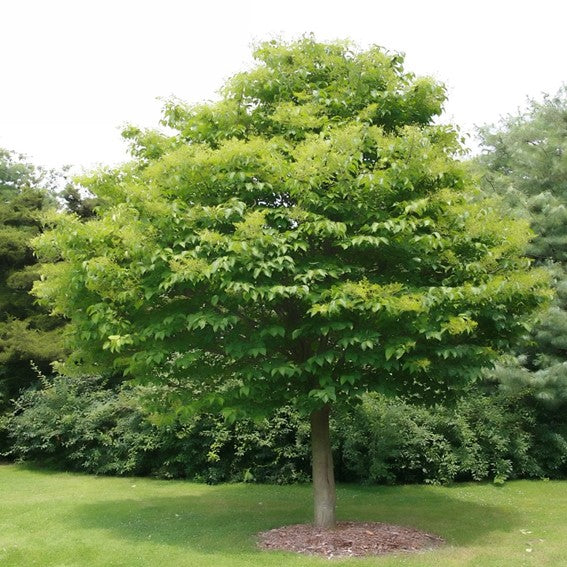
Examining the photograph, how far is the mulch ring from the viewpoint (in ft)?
28.0

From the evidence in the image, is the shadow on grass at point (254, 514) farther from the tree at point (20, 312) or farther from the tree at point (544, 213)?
the tree at point (20, 312)

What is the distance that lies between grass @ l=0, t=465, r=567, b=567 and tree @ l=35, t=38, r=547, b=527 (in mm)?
1736

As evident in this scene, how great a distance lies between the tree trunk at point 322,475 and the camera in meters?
9.40

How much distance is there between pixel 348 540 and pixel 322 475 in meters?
1.02

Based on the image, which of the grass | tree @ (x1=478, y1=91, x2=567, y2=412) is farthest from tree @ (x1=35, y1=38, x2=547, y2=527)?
tree @ (x1=478, y1=91, x2=567, y2=412)

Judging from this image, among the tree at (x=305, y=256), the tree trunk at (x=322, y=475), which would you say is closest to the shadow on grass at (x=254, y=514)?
the tree trunk at (x=322, y=475)

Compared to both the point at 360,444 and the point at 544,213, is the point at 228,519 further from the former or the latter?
the point at 544,213

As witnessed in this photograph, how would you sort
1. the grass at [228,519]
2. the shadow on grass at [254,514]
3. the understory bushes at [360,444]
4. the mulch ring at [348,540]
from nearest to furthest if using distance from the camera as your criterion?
1. the grass at [228,519]
2. the mulch ring at [348,540]
3. the shadow on grass at [254,514]
4. the understory bushes at [360,444]

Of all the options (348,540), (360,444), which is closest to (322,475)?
(348,540)

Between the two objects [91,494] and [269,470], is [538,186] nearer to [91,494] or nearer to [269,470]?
[269,470]

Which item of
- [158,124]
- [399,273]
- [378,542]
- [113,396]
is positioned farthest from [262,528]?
[113,396]

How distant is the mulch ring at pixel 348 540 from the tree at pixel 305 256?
41cm

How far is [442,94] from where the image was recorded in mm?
9578

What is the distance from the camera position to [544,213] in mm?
15344
